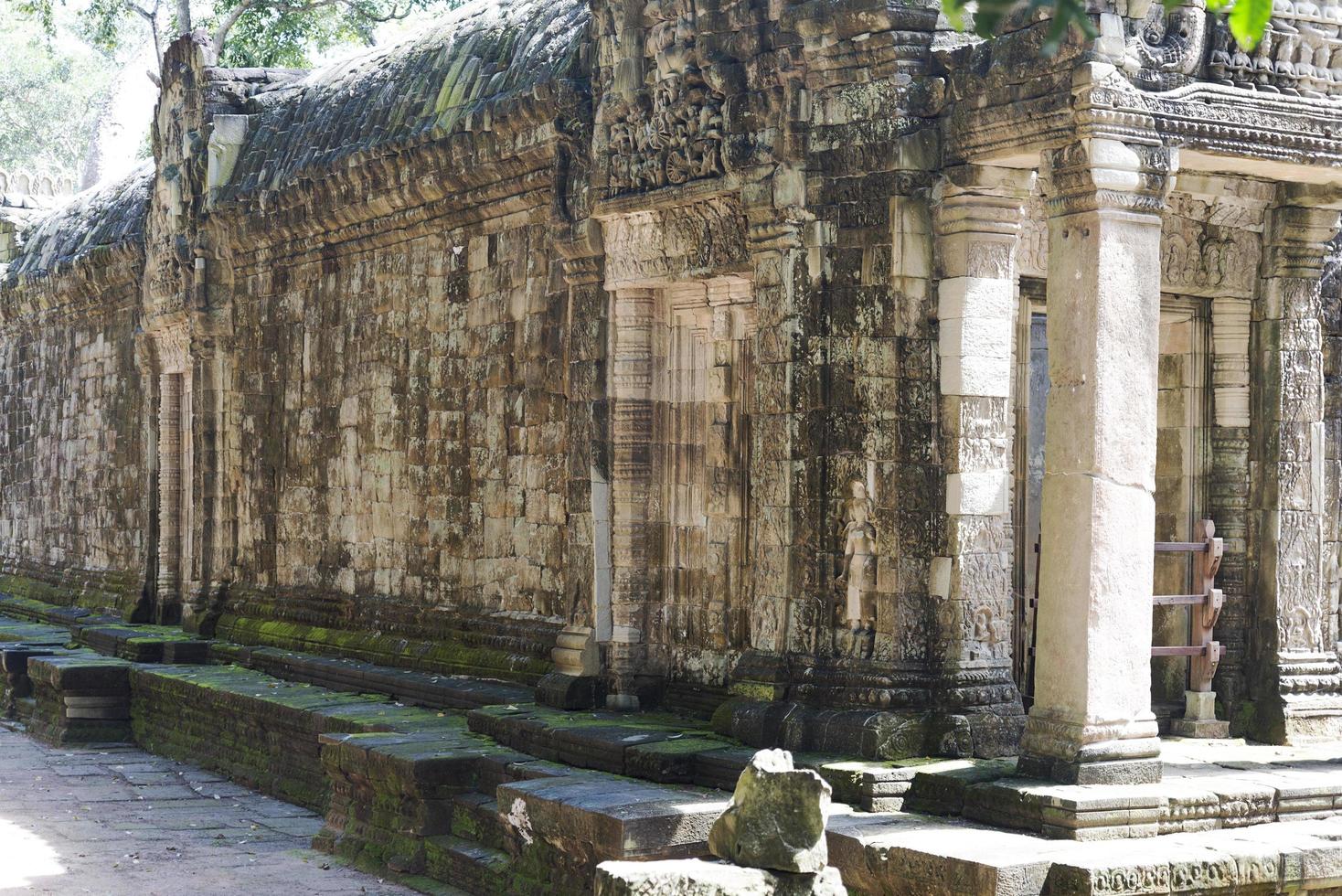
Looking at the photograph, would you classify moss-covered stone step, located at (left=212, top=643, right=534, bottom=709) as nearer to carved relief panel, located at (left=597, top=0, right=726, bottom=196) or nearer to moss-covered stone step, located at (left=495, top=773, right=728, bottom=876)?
moss-covered stone step, located at (left=495, top=773, right=728, bottom=876)

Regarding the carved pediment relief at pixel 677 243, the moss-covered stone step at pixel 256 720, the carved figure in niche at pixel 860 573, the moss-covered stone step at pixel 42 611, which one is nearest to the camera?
the carved figure in niche at pixel 860 573

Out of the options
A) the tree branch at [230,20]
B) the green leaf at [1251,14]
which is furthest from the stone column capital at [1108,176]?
the tree branch at [230,20]

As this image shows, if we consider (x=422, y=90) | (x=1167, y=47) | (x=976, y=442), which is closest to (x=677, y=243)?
(x=976, y=442)

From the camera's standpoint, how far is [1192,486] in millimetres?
10305

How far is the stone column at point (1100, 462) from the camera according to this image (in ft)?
25.4

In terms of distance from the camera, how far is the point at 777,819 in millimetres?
5965

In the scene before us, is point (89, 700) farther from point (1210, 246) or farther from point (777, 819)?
point (777, 819)

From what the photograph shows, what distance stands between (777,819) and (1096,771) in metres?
2.14

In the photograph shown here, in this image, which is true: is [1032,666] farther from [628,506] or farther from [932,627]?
[628,506]

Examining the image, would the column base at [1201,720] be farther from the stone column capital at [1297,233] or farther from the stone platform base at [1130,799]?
the stone column capital at [1297,233]

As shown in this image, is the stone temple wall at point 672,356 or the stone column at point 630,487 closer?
the stone temple wall at point 672,356

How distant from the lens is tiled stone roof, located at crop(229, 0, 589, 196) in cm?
1180

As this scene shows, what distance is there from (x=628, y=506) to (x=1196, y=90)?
421 centimetres

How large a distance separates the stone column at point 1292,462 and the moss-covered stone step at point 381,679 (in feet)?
14.4
